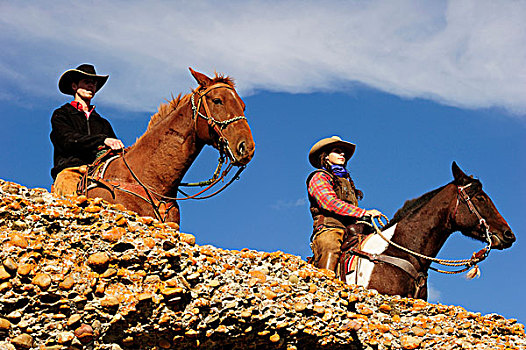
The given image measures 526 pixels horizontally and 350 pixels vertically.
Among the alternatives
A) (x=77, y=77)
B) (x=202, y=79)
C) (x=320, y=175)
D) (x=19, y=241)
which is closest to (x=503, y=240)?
(x=320, y=175)

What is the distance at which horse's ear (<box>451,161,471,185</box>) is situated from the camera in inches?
421

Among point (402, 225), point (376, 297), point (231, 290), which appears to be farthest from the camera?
point (402, 225)

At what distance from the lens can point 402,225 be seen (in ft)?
34.1

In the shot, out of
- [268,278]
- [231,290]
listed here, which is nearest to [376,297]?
[268,278]

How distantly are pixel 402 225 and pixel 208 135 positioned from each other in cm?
346

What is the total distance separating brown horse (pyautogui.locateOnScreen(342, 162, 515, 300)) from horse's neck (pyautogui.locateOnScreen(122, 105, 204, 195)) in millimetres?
2957

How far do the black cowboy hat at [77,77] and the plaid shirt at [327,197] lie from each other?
3666 mm

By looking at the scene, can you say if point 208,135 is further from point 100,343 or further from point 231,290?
point 100,343

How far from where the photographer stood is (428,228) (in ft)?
33.8

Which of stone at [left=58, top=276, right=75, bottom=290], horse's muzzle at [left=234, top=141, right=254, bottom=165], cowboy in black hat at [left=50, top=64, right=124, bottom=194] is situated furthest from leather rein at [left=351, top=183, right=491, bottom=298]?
stone at [left=58, top=276, right=75, bottom=290]

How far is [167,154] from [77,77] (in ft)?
7.02

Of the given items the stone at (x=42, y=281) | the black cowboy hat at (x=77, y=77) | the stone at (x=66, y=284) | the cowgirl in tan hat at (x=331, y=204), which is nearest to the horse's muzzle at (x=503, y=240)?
the cowgirl in tan hat at (x=331, y=204)

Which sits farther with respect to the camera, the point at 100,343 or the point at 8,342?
the point at 100,343

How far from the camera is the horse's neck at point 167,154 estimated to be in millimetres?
9086
